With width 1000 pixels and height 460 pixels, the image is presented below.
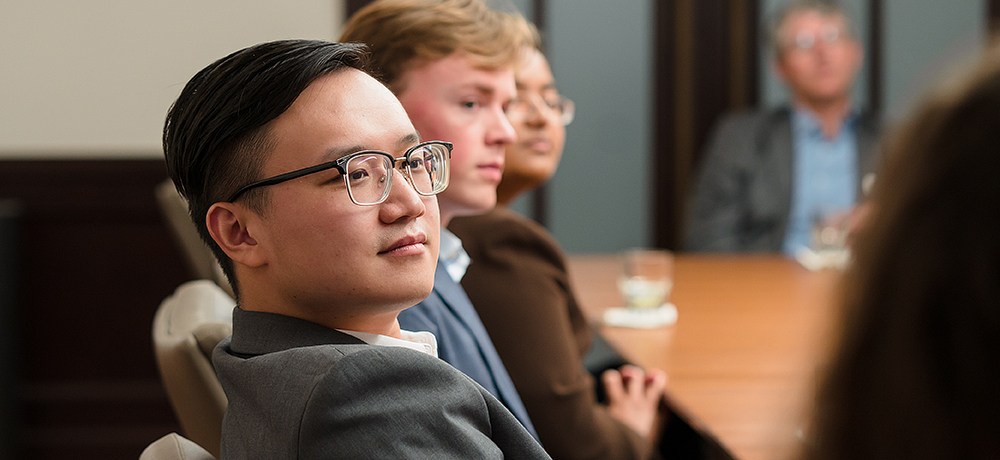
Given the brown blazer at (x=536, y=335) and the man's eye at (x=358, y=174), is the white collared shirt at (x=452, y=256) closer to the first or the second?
the brown blazer at (x=536, y=335)

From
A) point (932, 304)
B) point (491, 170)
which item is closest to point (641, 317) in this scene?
point (491, 170)

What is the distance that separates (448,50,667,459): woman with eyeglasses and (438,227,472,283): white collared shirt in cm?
17

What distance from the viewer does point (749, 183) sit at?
3.65 meters

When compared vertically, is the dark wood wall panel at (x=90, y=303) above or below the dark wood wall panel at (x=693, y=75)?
below

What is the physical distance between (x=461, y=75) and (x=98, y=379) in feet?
9.79

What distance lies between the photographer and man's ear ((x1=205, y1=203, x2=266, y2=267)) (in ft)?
2.64

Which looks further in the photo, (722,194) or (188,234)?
(722,194)

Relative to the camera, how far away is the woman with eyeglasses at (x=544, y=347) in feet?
4.58

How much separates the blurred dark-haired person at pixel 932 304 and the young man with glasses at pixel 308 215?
0.38 meters

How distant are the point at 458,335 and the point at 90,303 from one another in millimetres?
3010

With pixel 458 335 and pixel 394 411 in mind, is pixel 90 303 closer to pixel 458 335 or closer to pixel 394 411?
pixel 458 335

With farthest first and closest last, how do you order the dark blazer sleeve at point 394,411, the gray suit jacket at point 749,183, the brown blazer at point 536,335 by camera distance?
1. the gray suit jacket at point 749,183
2. the brown blazer at point 536,335
3. the dark blazer sleeve at point 394,411

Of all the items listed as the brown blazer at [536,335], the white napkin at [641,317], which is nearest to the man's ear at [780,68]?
the white napkin at [641,317]

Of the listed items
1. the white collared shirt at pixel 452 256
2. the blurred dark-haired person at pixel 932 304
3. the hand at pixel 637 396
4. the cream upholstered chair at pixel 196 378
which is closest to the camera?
the blurred dark-haired person at pixel 932 304
